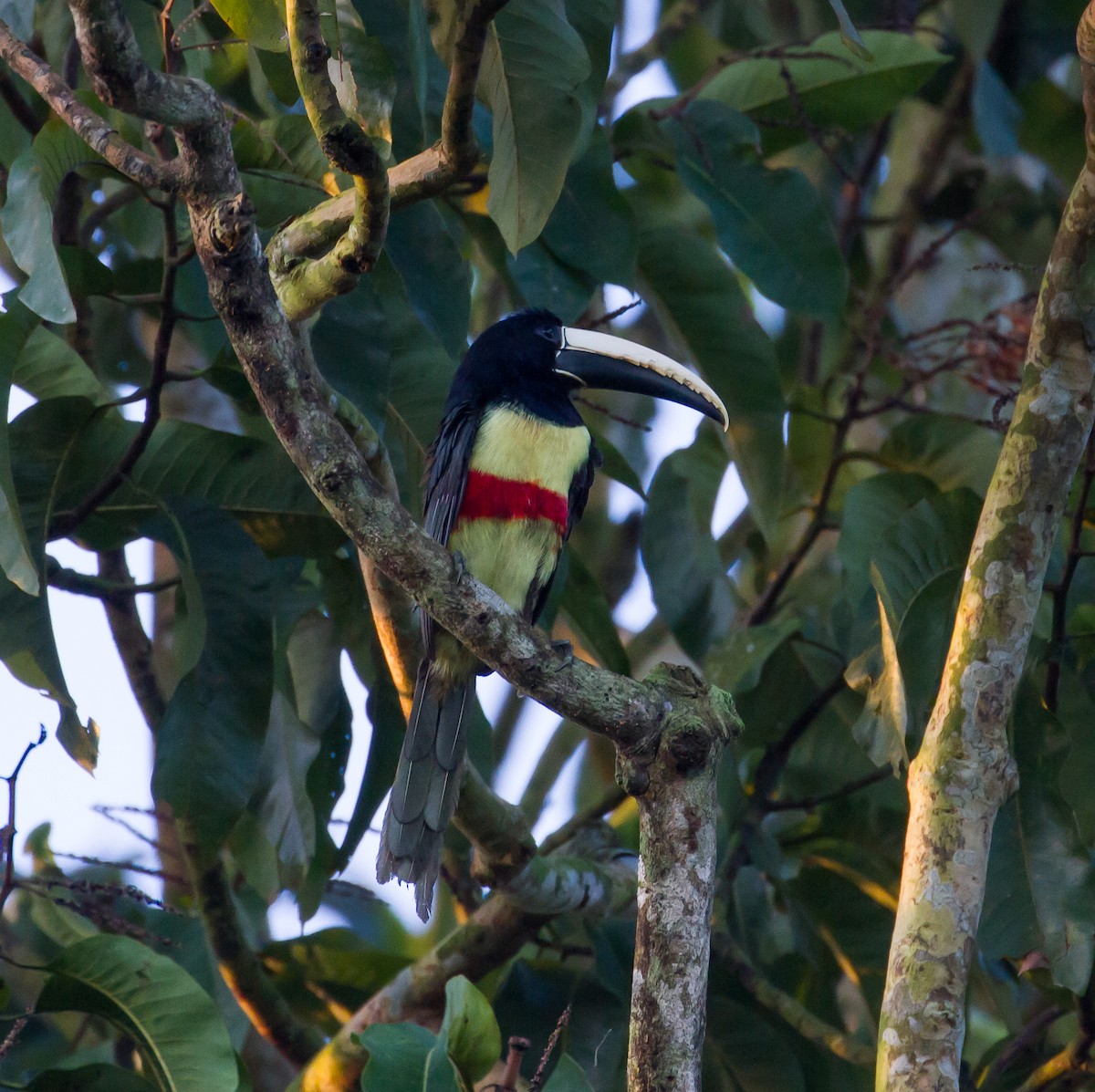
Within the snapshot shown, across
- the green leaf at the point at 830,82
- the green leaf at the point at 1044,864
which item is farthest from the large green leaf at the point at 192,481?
the green leaf at the point at 830,82

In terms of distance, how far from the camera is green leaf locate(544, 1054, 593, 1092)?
2697mm

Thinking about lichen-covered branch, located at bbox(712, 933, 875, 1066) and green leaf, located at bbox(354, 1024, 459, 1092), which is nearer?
green leaf, located at bbox(354, 1024, 459, 1092)

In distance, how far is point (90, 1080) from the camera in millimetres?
3172

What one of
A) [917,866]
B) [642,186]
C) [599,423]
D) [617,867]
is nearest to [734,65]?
[642,186]

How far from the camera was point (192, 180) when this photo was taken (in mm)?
2209

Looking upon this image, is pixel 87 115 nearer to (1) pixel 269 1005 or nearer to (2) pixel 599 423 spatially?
(1) pixel 269 1005

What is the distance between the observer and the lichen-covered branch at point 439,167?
8.41ft

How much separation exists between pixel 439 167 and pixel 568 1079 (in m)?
1.81

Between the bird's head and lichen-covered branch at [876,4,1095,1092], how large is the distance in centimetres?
96

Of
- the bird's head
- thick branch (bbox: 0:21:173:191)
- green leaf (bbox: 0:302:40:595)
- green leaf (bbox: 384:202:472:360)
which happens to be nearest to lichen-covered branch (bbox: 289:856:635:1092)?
the bird's head

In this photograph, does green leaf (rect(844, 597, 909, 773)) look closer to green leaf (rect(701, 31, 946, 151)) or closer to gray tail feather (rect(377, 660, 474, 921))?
gray tail feather (rect(377, 660, 474, 921))

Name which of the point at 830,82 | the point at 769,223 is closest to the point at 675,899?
the point at 769,223

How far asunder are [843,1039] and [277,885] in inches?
64.4

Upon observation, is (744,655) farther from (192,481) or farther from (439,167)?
(439,167)
